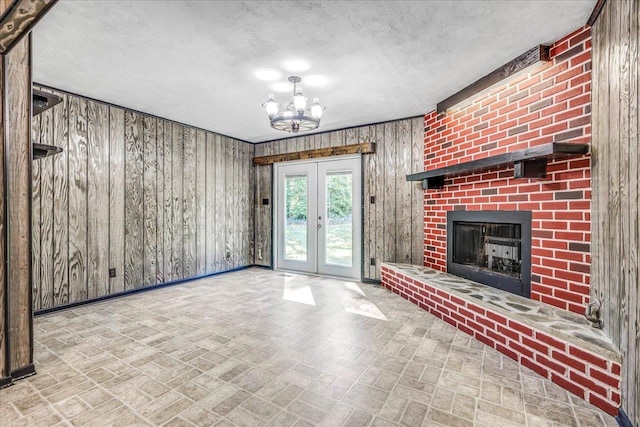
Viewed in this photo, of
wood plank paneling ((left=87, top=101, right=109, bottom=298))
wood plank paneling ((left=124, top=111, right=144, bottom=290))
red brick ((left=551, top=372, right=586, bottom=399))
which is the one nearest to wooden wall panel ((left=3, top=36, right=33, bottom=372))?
wood plank paneling ((left=87, top=101, right=109, bottom=298))

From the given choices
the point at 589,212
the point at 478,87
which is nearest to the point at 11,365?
the point at 589,212

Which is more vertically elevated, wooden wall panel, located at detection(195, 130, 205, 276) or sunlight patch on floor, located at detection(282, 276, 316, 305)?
wooden wall panel, located at detection(195, 130, 205, 276)

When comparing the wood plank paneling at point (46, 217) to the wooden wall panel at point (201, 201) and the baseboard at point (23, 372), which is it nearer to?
the baseboard at point (23, 372)

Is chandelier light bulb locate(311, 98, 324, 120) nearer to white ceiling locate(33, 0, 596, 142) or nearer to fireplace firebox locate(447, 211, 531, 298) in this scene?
white ceiling locate(33, 0, 596, 142)

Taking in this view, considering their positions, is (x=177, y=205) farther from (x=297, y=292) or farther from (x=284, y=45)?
(x=284, y=45)

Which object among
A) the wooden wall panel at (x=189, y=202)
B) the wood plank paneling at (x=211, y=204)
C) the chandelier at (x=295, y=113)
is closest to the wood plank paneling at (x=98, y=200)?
the wooden wall panel at (x=189, y=202)

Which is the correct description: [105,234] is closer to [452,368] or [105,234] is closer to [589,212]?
[452,368]

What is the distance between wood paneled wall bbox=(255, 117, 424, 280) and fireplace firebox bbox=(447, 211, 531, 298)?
67 cm

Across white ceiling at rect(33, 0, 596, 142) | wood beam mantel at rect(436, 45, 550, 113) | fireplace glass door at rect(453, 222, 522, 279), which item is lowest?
fireplace glass door at rect(453, 222, 522, 279)

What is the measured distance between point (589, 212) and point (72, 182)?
5076 millimetres

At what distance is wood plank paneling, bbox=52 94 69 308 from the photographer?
3451 millimetres

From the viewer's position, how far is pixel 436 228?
13.5 feet

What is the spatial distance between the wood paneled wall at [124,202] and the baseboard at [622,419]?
4896mm

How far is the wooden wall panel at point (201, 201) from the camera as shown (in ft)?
16.7
